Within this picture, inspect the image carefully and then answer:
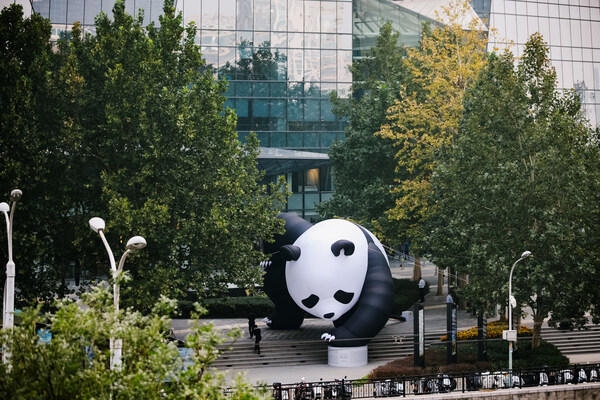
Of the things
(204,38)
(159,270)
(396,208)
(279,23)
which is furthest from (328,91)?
(159,270)

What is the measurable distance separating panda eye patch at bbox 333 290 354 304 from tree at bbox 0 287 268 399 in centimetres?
1921

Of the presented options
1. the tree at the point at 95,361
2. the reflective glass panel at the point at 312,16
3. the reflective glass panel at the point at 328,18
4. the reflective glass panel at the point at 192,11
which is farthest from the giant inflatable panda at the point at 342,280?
the reflective glass panel at the point at 192,11

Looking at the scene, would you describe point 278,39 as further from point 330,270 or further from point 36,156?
point 36,156

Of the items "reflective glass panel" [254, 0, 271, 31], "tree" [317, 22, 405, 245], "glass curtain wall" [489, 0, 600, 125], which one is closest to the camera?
"tree" [317, 22, 405, 245]

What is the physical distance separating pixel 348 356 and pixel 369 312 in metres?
2.30

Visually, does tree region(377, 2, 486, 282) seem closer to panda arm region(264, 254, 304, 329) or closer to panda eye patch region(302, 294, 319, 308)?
panda arm region(264, 254, 304, 329)

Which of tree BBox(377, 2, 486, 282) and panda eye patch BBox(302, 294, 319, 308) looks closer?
panda eye patch BBox(302, 294, 319, 308)

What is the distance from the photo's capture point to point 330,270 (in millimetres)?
31812

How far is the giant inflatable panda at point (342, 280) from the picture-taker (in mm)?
31734

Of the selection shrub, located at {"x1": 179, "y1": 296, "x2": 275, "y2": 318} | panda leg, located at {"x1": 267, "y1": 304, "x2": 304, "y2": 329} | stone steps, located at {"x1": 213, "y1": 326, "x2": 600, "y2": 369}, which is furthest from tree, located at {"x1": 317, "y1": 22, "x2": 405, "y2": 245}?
stone steps, located at {"x1": 213, "y1": 326, "x2": 600, "y2": 369}

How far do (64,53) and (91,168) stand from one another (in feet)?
17.9

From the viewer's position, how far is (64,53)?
110ft

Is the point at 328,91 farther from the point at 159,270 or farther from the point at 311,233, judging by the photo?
the point at 159,270

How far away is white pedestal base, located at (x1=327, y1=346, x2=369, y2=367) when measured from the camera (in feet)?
105
